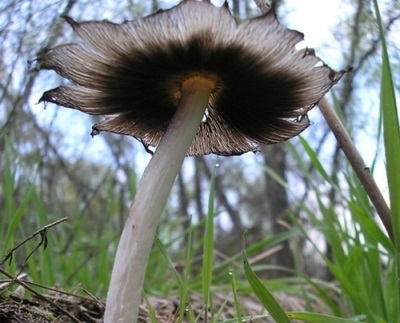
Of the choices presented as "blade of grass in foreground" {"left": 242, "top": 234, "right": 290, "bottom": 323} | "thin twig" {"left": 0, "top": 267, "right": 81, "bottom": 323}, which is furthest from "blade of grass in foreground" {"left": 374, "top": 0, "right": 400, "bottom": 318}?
"thin twig" {"left": 0, "top": 267, "right": 81, "bottom": 323}

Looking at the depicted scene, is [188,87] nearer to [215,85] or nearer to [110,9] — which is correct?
[215,85]

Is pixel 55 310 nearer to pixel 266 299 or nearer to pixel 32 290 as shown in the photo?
pixel 32 290

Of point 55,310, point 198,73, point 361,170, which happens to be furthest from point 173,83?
point 55,310

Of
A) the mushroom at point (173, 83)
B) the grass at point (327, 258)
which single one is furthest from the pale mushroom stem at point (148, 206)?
the grass at point (327, 258)

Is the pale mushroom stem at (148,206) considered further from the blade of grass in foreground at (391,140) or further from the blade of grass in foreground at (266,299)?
the blade of grass in foreground at (391,140)

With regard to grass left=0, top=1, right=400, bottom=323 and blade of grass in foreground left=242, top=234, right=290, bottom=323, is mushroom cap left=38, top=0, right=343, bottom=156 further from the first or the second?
blade of grass in foreground left=242, top=234, right=290, bottom=323
